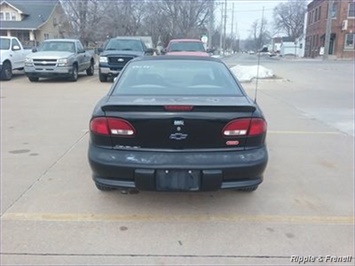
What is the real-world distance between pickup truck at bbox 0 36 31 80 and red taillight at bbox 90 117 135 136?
14.6 meters

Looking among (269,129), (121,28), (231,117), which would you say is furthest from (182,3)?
(231,117)

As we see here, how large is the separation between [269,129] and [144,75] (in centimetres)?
397

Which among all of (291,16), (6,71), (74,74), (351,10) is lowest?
(74,74)

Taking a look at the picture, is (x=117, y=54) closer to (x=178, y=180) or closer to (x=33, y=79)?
(x=33, y=79)

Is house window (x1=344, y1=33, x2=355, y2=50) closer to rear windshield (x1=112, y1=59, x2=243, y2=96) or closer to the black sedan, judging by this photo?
rear windshield (x1=112, y1=59, x2=243, y2=96)

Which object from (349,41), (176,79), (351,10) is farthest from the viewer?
(349,41)

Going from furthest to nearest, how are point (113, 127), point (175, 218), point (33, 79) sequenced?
point (33, 79) → point (175, 218) → point (113, 127)

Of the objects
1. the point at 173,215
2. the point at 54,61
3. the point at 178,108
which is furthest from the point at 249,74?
the point at 178,108

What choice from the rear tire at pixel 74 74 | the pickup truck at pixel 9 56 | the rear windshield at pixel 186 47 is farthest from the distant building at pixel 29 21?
the rear windshield at pixel 186 47

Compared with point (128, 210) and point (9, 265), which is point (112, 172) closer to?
point (128, 210)

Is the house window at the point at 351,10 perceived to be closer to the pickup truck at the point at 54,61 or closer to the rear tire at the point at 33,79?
the pickup truck at the point at 54,61

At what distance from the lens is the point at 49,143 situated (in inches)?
258

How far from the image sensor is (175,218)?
388 cm

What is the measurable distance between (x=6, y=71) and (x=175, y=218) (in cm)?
1548
